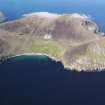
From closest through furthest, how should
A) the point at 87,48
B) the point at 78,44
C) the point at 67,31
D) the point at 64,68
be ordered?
1. the point at 64,68
2. the point at 87,48
3. the point at 78,44
4. the point at 67,31

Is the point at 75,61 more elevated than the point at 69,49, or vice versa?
the point at 69,49

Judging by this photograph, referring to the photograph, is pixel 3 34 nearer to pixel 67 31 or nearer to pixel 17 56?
Result: pixel 17 56

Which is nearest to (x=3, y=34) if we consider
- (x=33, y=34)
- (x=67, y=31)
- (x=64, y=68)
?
(x=33, y=34)

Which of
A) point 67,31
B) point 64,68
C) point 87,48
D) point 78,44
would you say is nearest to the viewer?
point 64,68

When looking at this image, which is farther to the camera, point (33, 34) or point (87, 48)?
point (33, 34)

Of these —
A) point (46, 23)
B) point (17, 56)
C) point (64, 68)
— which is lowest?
point (64, 68)

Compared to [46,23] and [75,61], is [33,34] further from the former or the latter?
[75,61]

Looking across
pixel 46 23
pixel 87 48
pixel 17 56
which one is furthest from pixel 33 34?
pixel 87 48
